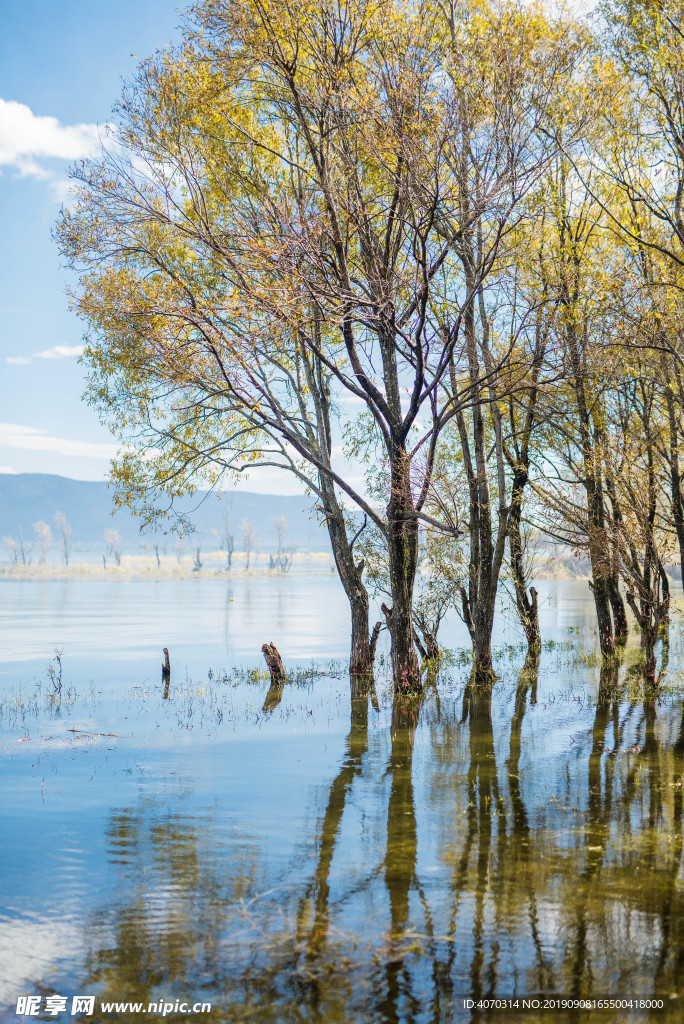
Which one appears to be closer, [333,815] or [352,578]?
[333,815]

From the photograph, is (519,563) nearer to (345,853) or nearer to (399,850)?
(399,850)

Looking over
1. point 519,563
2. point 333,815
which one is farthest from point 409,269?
point 333,815

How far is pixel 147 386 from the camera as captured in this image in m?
22.3

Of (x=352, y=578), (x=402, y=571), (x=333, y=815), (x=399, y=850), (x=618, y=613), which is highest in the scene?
(x=402, y=571)

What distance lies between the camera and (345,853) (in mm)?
9117

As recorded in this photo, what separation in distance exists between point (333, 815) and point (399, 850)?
65.5 inches

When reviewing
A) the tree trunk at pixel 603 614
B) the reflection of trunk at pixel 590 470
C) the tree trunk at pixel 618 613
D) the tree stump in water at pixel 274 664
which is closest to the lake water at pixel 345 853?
the tree stump in water at pixel 274 664

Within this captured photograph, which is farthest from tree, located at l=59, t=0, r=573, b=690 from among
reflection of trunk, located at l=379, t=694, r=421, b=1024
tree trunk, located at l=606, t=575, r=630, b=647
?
tree trunk, located at l=606, t=575, r=630, b=647

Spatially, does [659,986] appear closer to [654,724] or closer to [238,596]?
[654,724]

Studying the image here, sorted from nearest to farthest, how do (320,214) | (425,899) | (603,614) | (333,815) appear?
(425,899) → (333,815) → (320,214) → (603,614)

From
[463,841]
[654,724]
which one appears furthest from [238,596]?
[463,841]

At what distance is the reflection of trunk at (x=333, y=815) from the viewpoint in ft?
23.6

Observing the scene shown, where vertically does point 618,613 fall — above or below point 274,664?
above

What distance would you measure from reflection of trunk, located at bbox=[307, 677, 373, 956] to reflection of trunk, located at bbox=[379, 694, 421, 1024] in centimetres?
61
